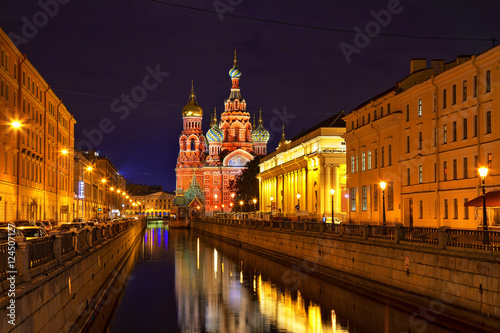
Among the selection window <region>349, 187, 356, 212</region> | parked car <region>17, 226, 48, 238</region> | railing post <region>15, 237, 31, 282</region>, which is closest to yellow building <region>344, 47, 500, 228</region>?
window <region>349, 187, 356, 212</region>

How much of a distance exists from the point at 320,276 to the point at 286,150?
7149 centimetres

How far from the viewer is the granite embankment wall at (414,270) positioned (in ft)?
65.8

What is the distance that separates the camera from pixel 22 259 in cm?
1412

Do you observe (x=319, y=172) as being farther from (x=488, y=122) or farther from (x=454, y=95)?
(x=488, y=122)

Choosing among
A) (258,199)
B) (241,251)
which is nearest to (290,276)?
(241,251)

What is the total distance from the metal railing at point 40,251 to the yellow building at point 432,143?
78.3 ft

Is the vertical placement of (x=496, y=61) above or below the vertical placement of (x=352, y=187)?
above

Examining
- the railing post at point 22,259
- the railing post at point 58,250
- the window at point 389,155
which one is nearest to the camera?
the railing post at point 22,259

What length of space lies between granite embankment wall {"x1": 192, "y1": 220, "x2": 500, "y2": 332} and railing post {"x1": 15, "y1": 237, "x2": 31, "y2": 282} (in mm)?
13345

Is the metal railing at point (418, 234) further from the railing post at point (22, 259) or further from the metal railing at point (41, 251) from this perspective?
the railing post at point (22, 259)

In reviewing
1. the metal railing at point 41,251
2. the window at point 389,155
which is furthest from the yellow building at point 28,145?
the window at point 389,155

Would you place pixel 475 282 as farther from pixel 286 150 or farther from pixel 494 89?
pixel 286 150

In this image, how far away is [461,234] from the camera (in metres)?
22.8

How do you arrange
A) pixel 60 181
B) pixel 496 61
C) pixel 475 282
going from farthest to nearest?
1. pixel 60 181
2. pixel 496 61
3. pixel 475 282
